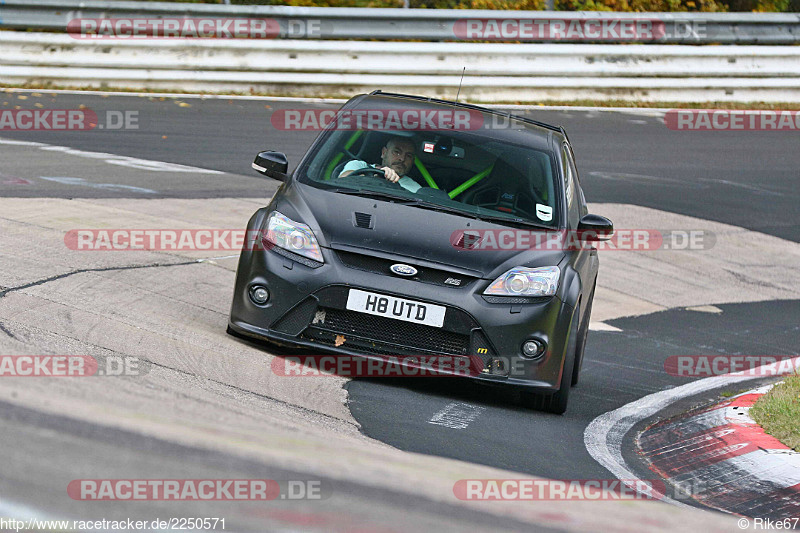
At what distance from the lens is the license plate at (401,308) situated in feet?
19.5

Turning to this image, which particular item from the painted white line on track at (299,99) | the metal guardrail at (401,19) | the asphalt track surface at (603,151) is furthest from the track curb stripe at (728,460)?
the metal guardrail at (401,19)

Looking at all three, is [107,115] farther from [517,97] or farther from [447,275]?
[447,275]

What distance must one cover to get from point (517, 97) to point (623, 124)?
5.68ft

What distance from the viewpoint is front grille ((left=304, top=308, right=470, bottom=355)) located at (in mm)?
5965

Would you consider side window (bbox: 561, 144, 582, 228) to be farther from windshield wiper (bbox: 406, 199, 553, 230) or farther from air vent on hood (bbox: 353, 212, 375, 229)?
air vent on hood (bbox: 353, 212, 375, 229)

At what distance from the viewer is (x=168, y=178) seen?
1216 centimetres

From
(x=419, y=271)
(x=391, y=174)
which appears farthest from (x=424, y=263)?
(x=391, y=174)

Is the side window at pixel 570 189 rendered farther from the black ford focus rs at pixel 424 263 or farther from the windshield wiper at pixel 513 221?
the windshield wiper at pixel 513 221

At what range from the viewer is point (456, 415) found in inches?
230

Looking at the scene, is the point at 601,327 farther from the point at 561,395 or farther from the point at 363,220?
the point at 363,220

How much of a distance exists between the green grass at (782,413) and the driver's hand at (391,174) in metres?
2.46

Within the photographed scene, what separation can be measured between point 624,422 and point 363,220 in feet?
6.14

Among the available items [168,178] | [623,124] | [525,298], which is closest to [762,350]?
[525,298]

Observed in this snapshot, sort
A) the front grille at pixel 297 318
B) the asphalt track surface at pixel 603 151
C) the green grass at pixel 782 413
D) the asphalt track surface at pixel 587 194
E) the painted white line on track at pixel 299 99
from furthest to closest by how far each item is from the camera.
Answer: the painted white line on track at pixel 299 99, the asphalt track surface at pixel 603 151, the front grille at pixel 297 318, the green grass at pixel 782 413, the asphalt track surface at pixel 587 194
